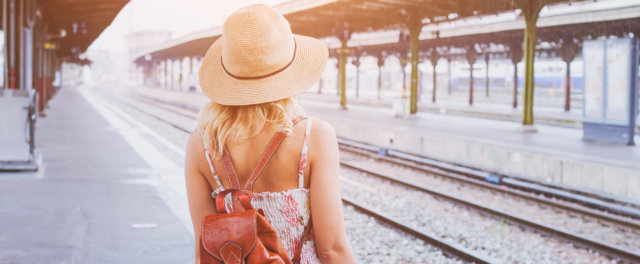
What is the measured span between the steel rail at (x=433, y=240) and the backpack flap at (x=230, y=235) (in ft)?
15.1

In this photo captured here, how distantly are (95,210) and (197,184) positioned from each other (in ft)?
19.6

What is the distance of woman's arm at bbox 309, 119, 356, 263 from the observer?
1.76 meters

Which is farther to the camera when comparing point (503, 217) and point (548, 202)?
point (548, 202)

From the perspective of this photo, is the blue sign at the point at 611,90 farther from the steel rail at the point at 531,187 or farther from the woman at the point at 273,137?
the woman at the point at 273,137

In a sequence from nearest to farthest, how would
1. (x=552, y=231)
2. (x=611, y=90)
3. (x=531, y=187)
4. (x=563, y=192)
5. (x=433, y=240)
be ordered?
(x=433, y=240) < (x=552, y=231) < (x=563, y=192) < (x=531, y=187) < (x=611, y=90)

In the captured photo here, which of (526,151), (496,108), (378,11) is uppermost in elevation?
(378,11)

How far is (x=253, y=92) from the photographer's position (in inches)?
69.5

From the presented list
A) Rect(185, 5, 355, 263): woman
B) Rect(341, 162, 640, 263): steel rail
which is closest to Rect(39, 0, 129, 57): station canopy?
Rect(341, 162, 640, 263): steel rail

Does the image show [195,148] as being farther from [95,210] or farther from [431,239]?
[95,210]

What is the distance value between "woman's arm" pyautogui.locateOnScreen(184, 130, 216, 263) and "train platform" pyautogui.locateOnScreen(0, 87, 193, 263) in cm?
349

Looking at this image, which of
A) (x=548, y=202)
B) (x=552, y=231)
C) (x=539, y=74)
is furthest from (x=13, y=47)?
(x=539, y=74)

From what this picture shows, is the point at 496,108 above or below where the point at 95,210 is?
above

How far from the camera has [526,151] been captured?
39.0ft

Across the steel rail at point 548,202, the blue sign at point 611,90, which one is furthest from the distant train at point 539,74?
the steel rail at point 548,202
